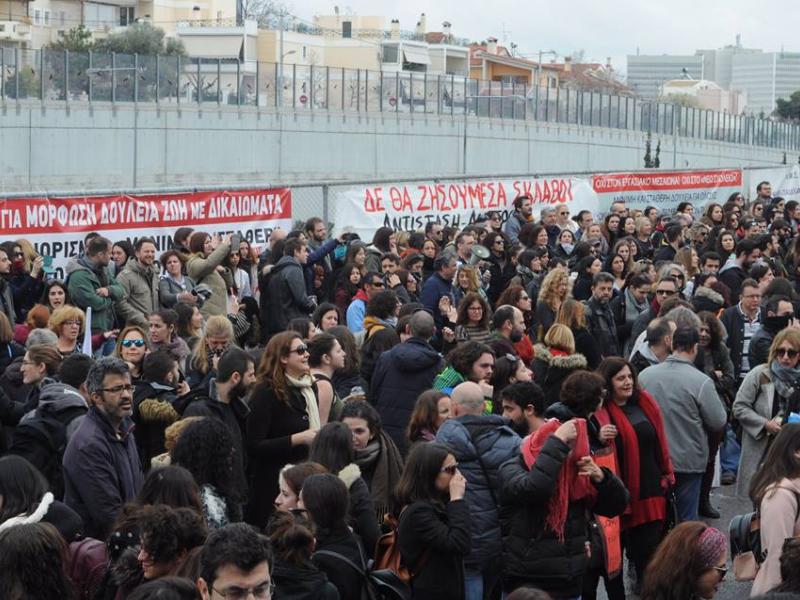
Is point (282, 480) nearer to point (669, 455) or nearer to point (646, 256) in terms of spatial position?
point (669, 455)

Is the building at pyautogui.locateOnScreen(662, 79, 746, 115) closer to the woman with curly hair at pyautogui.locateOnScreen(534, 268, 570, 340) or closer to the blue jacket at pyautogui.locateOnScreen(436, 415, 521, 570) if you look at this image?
the woman with curly hair at pyautogui.locateOnScreen(534, 268, 570, 340)

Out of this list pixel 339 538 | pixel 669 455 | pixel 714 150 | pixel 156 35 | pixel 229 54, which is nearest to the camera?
pixel 339 538

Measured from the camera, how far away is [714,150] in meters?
54.9

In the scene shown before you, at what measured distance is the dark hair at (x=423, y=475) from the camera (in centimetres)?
706

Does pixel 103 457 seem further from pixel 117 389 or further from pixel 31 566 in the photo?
pixel 31 566

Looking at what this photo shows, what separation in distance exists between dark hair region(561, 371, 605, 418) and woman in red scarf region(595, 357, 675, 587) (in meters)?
0.43

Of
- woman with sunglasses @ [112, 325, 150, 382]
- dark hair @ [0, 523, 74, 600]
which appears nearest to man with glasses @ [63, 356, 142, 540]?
dark hair @ [0, 523, 74, 600]

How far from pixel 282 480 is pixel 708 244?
42.7ft

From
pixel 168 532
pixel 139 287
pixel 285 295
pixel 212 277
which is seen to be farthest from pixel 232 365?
pixel 212 277

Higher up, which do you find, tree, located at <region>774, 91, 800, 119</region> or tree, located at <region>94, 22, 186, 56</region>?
tree, located at <region>94, 22, 186, 56</region>

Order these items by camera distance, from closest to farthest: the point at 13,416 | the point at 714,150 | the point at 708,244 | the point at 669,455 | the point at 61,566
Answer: the point at 61,566
the point at 13,416
the point at 669,455
the point at 708,244
the point at 714,150

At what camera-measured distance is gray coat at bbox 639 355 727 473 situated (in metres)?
9.85

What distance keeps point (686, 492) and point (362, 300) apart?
4206 mm

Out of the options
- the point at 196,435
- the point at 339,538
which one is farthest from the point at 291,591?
the point at 196,435
